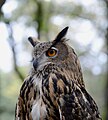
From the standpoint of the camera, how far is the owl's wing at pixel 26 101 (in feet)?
12.3

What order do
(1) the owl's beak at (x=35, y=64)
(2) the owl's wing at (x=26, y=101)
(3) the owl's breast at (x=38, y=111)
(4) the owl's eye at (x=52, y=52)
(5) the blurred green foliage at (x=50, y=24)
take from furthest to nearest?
1. (5) the blurred green foliage at (x=50, y=24)
2. (4) the owl's eye at (x=52, y=52)
3. (1) the owl's beak at (x=35, y=64)
4. (2) the owl's wing at (x=26, y=101)
5. (3) the owl's breast at (x=38, y=111)

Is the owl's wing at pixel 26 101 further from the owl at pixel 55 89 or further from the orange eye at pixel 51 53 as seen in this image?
the orange eye at pixel 51 53

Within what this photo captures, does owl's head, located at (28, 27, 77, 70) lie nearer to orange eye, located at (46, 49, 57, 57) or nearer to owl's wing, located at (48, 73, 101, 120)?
orange eye, located at (46, 49, 57, 57)

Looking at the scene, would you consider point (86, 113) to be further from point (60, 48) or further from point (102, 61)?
point (102, 61)

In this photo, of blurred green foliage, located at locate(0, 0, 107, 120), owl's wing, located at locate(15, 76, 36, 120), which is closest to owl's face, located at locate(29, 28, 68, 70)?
owl's wing, located at locate(15, 76, 36, 120)

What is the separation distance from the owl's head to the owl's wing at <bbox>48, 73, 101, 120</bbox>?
20 centimetres

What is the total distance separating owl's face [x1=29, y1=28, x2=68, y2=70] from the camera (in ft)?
13.0

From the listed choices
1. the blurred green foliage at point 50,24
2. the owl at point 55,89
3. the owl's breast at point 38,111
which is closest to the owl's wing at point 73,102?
the owl at point 55,89

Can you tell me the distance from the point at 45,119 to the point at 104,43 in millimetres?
5863

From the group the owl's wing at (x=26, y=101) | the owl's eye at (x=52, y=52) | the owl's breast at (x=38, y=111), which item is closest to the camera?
the owl's breast at (x=38, y=111)

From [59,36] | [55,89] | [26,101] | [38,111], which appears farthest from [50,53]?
[38,111]

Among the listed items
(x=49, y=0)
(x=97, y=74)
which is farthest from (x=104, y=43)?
(x=97, y=74)

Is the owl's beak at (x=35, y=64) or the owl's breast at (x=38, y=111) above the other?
the owl's beak at (x=35, y=64)

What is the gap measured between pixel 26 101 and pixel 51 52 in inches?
21.1
